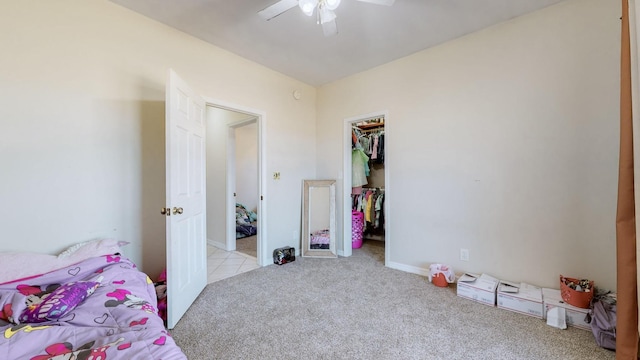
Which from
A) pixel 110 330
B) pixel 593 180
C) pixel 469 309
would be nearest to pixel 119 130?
pixel 110 330

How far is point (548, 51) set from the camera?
2.13 meters

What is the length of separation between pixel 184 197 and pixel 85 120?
36.4 inches

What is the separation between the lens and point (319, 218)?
146 inches

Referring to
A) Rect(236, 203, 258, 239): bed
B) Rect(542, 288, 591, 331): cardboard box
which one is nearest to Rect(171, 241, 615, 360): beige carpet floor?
Rect(542, 288, 591, 331): cardboard box

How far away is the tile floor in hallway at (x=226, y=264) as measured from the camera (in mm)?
2943

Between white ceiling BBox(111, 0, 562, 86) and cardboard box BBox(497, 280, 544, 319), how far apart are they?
8.10ft

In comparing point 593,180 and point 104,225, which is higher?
point 593,180

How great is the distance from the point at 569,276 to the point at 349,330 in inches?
76.0

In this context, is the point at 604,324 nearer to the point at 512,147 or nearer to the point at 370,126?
the point at 512,147

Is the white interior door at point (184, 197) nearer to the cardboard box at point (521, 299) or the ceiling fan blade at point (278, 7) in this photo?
the ceiling fan blade at point (278, 7)

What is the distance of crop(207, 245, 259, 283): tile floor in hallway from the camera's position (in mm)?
2943

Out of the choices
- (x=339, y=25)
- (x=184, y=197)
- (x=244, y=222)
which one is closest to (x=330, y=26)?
(x=339, y=25)

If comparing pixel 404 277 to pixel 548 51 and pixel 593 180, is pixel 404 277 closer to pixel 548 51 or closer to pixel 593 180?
pixel 593 180

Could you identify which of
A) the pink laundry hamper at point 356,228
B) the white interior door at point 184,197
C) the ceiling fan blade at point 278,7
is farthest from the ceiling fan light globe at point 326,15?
the pink laundry hamper at point 356,228
